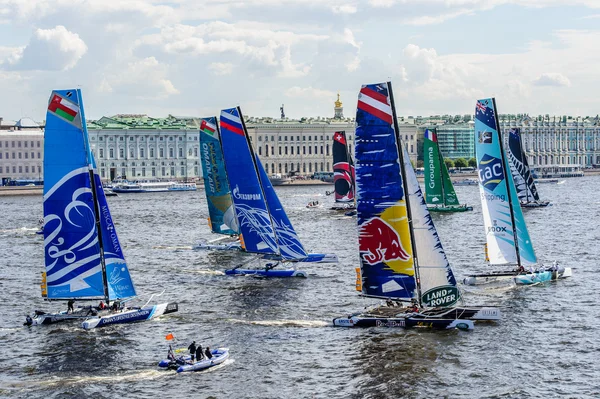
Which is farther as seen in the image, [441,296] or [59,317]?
[59,317]

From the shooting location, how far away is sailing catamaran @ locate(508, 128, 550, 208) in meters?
75.0

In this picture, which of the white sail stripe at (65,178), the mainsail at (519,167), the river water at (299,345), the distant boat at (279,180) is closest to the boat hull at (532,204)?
the mainsail at (519,167)

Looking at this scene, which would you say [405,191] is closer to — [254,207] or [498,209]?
[498,209]

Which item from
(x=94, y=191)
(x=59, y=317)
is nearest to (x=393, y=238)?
(x=94, y=191)

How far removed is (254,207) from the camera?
38438 millimetres

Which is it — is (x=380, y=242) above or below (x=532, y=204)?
above

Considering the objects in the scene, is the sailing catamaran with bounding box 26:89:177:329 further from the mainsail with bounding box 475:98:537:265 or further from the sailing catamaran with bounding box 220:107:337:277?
the mainsail with bounding box 475:98:537:265

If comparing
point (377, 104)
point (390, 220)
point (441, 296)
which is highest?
point (377, 104)

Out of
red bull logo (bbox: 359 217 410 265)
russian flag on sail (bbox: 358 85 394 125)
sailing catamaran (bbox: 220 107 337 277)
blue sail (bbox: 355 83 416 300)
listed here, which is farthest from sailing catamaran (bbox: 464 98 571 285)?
russian flag on sail (bbox: 358 85 394 125)

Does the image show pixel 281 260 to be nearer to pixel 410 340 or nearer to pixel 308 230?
pixel 410 340

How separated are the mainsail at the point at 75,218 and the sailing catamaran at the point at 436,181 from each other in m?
42.5

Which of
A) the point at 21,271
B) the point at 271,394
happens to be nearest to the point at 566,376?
the point at 271,394

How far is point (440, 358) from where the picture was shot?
24.9m

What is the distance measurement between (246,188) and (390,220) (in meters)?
12.5
